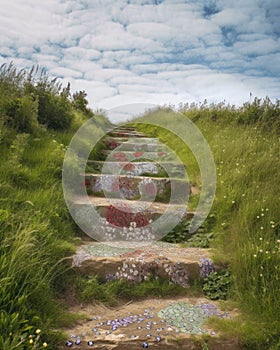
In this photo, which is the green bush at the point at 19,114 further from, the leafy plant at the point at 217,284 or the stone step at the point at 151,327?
the leafy plant at the point at 217,284

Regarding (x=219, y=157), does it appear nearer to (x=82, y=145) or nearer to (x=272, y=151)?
(x=272, y=151)

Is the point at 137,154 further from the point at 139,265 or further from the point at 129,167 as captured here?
the point at 139,265

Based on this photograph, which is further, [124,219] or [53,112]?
[53,112]

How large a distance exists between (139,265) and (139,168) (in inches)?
118

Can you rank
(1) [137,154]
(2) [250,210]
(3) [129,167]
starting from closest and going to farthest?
1. (2) [250,210]
2. (3) [129,167]
3. (1) [137,154]

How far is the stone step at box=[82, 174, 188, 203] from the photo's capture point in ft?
17.7

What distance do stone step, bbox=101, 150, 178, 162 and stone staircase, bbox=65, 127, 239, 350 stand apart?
36.7 inches

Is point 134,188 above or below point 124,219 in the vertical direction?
above

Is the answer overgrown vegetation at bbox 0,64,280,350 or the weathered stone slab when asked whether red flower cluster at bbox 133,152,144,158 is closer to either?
overgrown vegetation at bbox 0,64,280,350

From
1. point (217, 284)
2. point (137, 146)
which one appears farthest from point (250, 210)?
point (137, 146)

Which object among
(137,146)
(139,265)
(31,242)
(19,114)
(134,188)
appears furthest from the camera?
(137,146)

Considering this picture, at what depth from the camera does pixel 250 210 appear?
4.08m

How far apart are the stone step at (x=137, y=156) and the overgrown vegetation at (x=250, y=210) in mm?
282

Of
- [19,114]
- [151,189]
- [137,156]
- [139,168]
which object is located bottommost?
[151,189]
